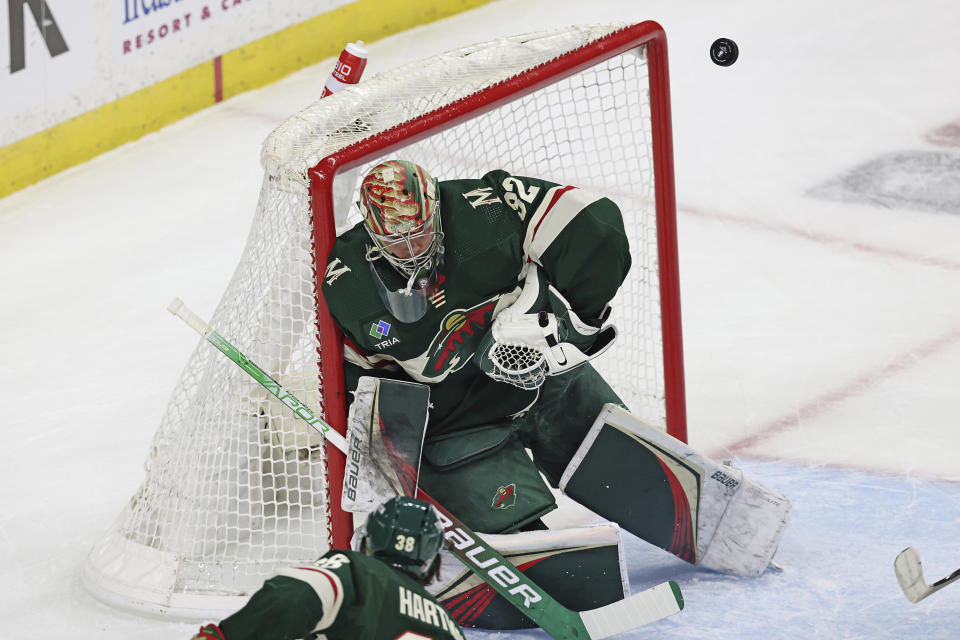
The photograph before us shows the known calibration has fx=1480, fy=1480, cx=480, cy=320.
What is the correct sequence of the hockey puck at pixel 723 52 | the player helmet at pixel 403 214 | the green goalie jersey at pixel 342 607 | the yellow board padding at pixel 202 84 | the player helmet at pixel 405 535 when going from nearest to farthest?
the green goalie jersey at pixel 342 607 < the player helmet at pixel 405 535 < the player helmet at pixel 403 214 < the hockey puck at pixel 723 52 < the yellow board padding at pixel 202 84

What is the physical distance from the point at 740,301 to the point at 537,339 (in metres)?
1.88

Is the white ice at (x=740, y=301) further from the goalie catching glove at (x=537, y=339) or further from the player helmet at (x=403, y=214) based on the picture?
the player helmet at (x=403, y=214)

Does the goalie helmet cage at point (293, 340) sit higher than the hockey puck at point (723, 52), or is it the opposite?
the hockey puck at point (723, 52)

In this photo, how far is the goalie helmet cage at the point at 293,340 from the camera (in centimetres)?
304

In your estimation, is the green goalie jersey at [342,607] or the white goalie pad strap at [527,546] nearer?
the green goalie jersey at [342,607]

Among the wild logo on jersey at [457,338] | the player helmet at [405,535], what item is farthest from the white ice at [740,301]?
the player helmet at [405,535]

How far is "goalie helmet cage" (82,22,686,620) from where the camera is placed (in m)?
3.04

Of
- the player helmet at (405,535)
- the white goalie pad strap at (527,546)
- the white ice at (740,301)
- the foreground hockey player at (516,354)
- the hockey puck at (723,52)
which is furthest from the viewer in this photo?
the white ice at (740,301)

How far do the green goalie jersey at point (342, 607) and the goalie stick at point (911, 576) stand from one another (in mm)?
1084

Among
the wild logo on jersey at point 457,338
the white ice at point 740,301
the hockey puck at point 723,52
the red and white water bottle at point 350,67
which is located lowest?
the white ice at point 740,301

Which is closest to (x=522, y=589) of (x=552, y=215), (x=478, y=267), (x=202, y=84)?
(x=478, y=267)

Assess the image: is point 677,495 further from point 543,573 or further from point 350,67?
point 350,67

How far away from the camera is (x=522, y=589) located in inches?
118

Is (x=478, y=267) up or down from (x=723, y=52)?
down
